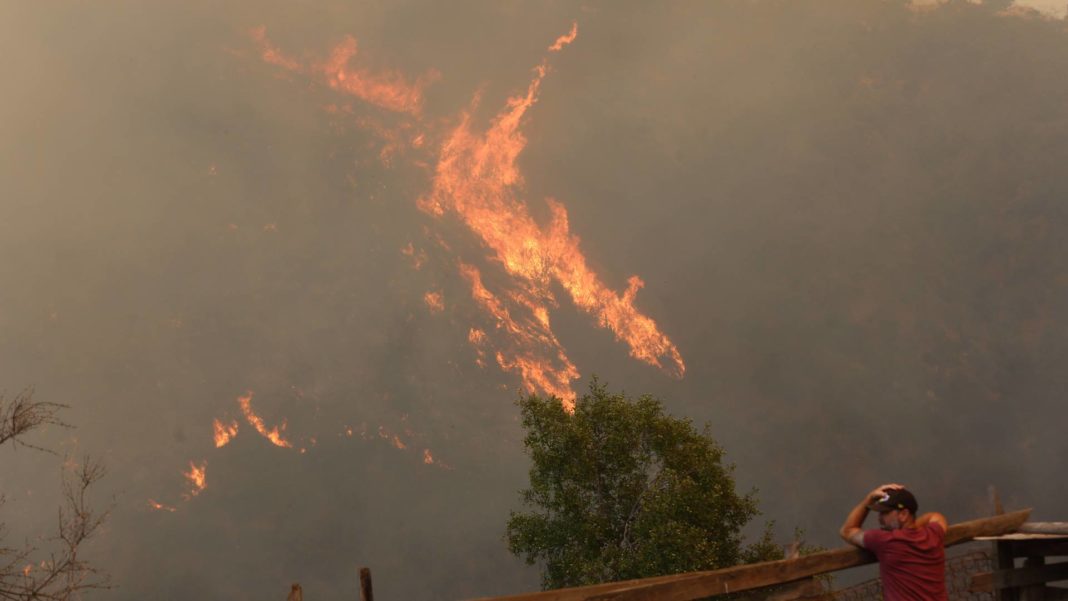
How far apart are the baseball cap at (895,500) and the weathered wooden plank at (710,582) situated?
0.61 metres

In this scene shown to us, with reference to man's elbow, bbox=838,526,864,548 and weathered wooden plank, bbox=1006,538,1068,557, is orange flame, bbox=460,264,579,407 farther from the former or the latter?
man's elbow, bbox=838,526,864,548

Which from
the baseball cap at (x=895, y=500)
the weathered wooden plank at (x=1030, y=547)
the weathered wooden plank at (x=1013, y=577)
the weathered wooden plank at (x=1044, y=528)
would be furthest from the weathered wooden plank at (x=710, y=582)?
the weathered wooden plank at (x=1030, y=547)

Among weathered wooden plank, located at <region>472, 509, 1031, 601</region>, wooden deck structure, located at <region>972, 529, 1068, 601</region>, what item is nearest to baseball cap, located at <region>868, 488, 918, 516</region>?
weathered wooden plank, located at <region>472, 509, 1031, 601</region>

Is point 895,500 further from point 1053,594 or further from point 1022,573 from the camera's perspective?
point 1053,594

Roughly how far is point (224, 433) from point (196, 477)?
11978 mm

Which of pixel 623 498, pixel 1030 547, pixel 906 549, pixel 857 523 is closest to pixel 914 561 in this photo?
pixel 906 549

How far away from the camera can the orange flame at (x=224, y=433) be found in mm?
190250

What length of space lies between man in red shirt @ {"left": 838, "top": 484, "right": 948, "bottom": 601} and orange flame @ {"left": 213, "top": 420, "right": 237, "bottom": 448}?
7939 inches

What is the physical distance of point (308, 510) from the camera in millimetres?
183500

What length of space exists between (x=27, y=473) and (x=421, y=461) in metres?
94.7

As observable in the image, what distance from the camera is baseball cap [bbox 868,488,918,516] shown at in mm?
7570

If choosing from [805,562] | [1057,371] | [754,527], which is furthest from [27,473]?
[1057,371]

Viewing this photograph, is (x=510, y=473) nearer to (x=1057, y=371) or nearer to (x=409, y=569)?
(x=409, y=569)

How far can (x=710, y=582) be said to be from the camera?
791 centimetres
